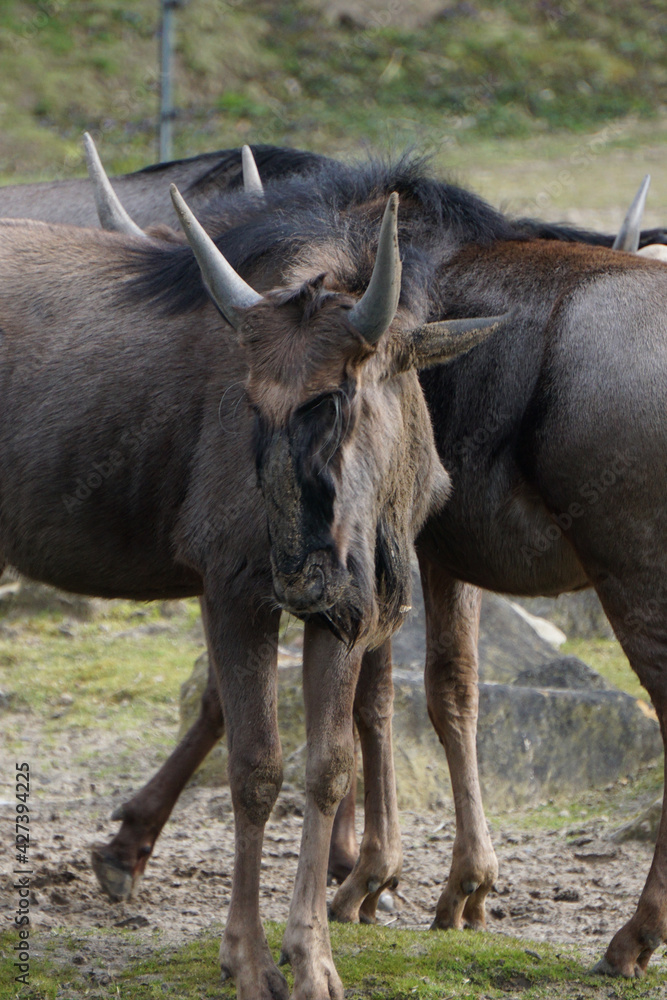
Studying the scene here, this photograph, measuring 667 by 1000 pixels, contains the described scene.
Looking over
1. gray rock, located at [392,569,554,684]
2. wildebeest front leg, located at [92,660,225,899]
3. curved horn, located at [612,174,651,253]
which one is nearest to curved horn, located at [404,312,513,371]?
wildebeest front leg, located at [92,660,225,899]

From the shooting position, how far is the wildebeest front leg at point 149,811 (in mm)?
5215

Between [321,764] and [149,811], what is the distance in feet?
5.49

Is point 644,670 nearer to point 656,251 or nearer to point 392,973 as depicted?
point 392,973

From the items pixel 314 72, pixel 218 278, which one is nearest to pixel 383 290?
pixel 218 278

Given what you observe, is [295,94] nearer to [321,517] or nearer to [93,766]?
[93,766]

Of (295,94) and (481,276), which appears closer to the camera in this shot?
(481,276)

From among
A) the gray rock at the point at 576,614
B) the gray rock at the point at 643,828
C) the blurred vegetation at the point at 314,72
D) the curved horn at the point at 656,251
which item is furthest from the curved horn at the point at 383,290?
the blurred vegetation at the point at 314,72

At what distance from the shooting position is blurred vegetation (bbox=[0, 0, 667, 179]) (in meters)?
19.9

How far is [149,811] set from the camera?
17.8ft

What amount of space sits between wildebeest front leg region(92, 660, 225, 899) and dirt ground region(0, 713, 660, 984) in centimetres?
9

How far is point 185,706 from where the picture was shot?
691 centimetres

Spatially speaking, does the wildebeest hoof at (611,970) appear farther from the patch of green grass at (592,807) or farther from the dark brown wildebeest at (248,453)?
the patch of green grass at (592,807)

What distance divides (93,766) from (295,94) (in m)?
17.5

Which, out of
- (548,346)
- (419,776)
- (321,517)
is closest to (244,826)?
(321,517)
